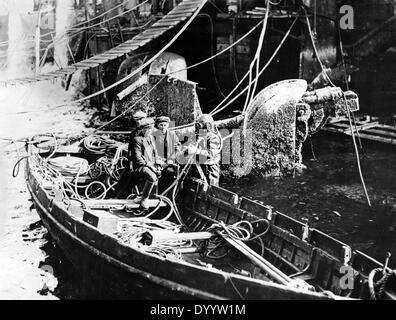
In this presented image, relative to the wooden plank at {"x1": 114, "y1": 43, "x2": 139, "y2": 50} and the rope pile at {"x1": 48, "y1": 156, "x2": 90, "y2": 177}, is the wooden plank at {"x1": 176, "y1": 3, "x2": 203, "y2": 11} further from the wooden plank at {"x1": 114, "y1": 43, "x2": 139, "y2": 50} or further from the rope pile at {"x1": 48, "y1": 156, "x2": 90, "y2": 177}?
the rope pile at {"x1": 48, "y1": 156, "x2": 90, "y2": 177}

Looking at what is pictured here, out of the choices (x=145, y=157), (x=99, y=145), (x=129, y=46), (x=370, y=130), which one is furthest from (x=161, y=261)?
(x=370, y=130)

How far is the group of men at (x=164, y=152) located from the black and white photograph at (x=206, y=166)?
4 cm

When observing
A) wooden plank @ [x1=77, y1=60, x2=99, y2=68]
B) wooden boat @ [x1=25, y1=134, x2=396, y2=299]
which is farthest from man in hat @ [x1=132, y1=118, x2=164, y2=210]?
wooden plank @ [x1=77, y1=60, x2=99, y2=68]

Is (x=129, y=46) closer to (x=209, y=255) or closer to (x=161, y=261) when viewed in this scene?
(x=209, y=255)

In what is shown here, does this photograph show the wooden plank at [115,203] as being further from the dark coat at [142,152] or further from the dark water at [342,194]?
the dark water at [342,194]

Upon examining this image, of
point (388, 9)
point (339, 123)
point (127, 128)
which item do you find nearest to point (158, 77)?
point (127, 128)

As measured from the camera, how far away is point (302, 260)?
7.17 metres

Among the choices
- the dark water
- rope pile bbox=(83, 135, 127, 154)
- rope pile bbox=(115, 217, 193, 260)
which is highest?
rope pile bbox=(83, 135, 127, 154)

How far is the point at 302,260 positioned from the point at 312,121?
8.12 m

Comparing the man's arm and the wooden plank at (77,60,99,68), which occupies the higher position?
the wooden plank at (77,60,99,68)

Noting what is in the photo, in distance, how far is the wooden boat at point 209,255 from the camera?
19.7 feet

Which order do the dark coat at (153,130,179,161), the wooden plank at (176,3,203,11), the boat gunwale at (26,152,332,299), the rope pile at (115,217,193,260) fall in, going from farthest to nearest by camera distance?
the wooden plank at (176,3,203,11)
the dark coat at (153,130,179,161)
the rope pile at (115,217,193,260)
the boat gunwale at (26,152,332,299)

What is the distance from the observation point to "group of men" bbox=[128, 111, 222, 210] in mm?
9281

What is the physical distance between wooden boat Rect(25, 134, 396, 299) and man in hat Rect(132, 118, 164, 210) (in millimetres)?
394
